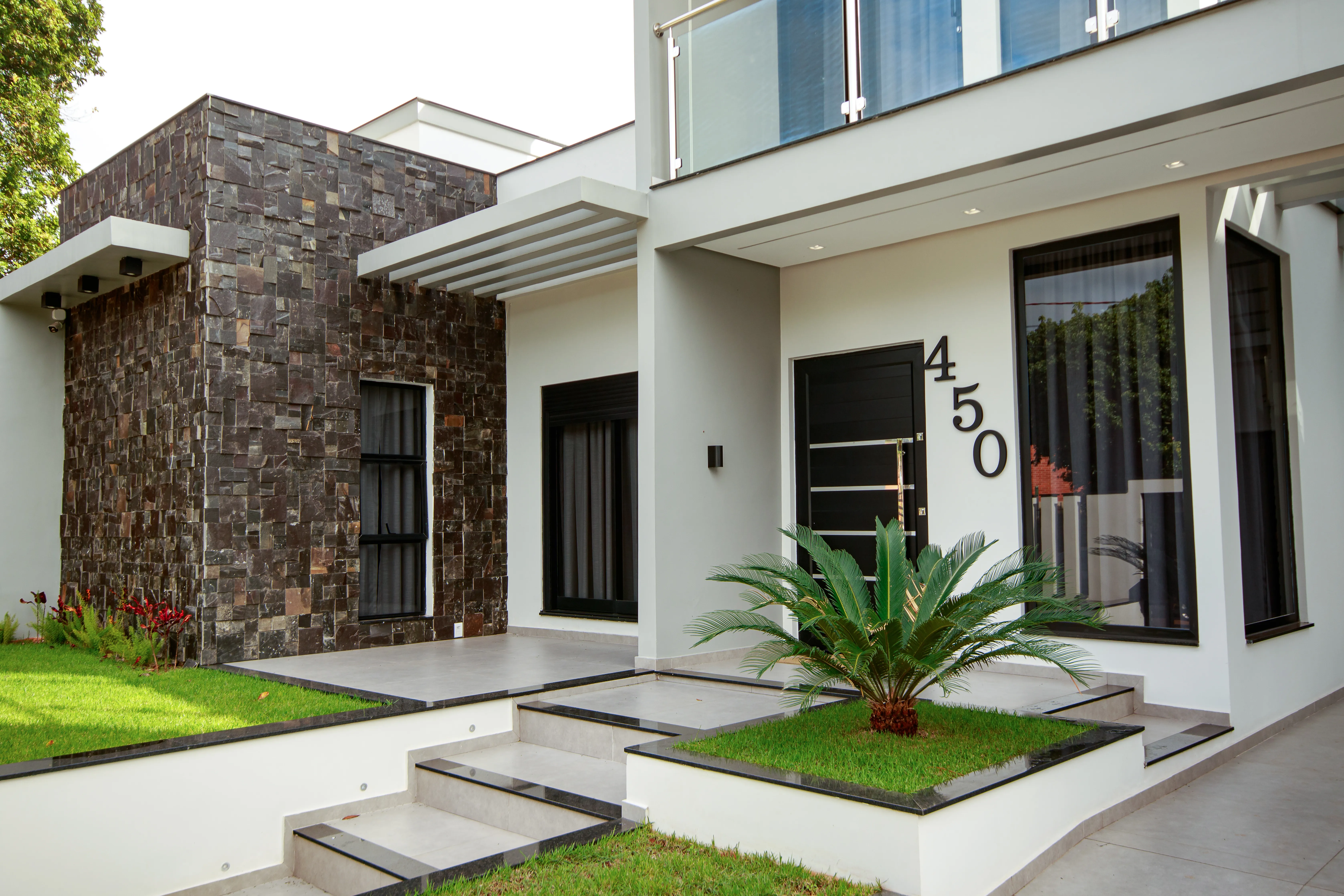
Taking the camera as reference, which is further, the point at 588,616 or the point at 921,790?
the point at 588,616

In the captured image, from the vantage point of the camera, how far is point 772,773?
3613 millimetres

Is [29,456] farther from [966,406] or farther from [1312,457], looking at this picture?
[1312,457]

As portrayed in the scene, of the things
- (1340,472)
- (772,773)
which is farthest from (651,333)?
(1340,472)

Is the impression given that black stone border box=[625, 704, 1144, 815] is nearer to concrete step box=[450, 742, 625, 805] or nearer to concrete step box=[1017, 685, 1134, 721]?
concrete step box=[450, 742, 625, 805]

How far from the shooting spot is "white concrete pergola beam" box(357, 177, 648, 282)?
642 cm

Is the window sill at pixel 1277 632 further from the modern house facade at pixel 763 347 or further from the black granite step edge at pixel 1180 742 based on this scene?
the black granite step edge at pixel 1180 742

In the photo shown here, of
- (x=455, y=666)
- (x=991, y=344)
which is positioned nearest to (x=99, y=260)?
(x=455, y=666)

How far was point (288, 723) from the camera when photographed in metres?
4.84

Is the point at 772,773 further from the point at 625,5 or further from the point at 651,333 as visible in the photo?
the point at 625,5

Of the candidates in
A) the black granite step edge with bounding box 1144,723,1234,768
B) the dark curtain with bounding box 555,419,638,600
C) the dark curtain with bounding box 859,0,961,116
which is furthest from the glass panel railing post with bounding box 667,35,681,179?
the black granite step edge with bounding box 1144,723,1234,768

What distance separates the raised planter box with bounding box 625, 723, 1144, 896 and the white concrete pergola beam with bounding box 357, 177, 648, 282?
3747 mm

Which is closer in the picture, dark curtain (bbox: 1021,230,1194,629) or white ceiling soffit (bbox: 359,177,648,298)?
dark curtain (bbox: 1021,230,1194,629)

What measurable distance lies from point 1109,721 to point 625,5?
20.8ft

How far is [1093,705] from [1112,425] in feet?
5.65
